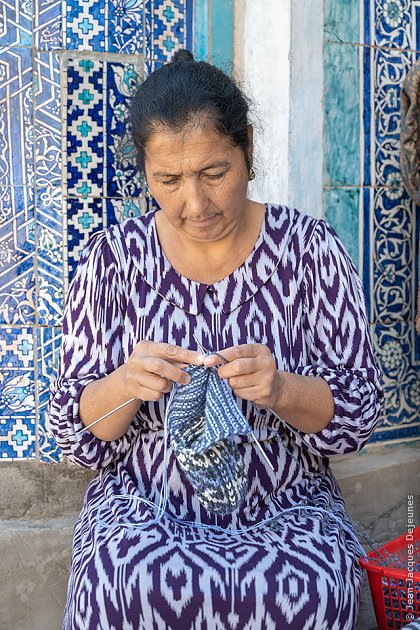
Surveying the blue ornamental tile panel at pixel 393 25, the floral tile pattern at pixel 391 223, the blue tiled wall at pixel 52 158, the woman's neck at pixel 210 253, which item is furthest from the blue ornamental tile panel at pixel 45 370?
the blue ornamental tile panel at pixel 393 25

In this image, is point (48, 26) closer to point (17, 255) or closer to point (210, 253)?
point (17, 255)

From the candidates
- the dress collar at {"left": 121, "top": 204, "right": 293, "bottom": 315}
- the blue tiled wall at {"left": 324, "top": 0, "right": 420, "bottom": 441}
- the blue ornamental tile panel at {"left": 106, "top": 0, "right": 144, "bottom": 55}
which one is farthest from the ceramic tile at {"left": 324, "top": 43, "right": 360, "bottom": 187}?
the dress collar at {"left": 121, "top": 204, "right": 293, "bottom": 315}

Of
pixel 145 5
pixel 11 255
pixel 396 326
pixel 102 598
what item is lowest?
pixel 102 598

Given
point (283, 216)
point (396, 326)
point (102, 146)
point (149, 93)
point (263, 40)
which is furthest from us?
point (396, 326)

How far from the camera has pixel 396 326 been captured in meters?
3.27

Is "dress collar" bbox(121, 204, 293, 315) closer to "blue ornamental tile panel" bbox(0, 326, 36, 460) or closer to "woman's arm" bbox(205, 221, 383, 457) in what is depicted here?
"woman's arm" bbox(205, 221, 383, 457)

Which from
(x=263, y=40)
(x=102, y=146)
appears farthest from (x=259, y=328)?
(x=263, y=40)

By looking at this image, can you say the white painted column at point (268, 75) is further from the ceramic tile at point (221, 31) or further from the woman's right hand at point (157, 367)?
the woman's right hand at point (157, 367)

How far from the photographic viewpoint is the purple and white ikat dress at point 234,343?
6.53ft

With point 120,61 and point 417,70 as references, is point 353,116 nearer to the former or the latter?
point 417,70

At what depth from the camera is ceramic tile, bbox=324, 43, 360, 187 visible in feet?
9.96

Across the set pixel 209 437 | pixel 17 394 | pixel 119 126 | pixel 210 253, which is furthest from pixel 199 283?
pixel 17 394

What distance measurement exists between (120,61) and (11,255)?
2.50 feet

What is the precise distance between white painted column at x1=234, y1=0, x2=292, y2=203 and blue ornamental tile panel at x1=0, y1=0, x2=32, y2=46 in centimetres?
80
